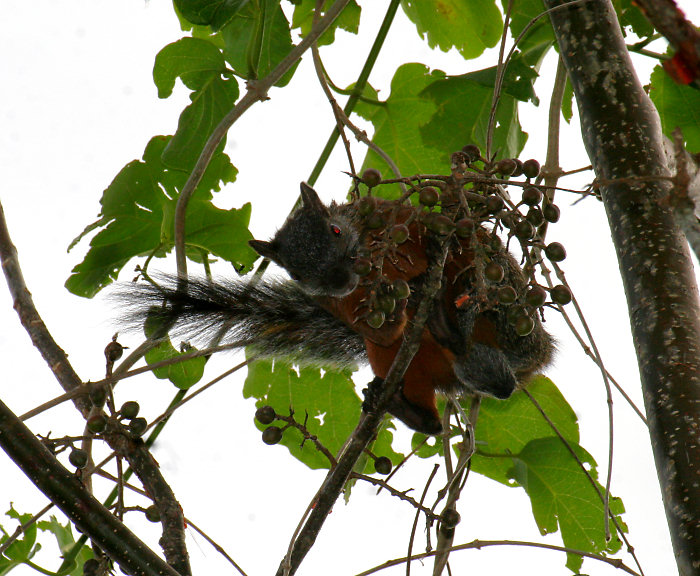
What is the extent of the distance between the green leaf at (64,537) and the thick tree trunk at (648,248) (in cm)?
127

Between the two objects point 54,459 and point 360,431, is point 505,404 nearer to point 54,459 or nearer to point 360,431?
point 360,431

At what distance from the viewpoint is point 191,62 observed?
6.34ft

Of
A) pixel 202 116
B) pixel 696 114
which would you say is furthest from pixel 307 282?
pixel 696 114

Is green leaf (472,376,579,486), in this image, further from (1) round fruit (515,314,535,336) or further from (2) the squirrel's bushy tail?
(1) round fruit (515,314,535,336)

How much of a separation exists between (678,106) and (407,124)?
71cm

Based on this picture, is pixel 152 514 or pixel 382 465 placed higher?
pixel 382 465

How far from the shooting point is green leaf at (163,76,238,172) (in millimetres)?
1918

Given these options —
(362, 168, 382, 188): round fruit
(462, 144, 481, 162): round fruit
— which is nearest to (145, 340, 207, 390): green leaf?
(362, 168, 382, 188): round fruit

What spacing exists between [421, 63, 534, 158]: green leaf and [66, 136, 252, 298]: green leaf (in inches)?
21.6

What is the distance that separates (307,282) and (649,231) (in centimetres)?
85

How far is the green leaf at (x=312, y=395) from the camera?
2.01 meters

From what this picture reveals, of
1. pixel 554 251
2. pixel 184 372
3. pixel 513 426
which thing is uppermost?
pixel 513 426

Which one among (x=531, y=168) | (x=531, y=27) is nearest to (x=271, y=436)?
(x=531, y=168)

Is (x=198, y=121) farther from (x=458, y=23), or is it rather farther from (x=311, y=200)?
(x=458, y=23)
